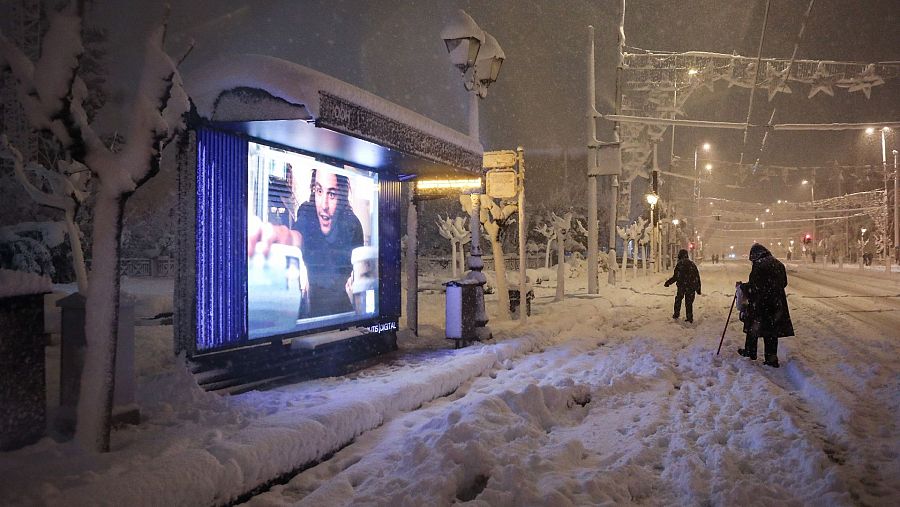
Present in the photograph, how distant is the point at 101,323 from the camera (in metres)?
4.02

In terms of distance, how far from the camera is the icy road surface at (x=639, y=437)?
4.01 m

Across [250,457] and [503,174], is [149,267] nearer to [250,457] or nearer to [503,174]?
[503,174]

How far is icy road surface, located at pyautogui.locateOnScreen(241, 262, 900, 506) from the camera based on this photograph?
401 cm

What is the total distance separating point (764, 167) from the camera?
41.9 metres

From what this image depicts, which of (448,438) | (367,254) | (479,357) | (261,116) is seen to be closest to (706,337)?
(479,357)

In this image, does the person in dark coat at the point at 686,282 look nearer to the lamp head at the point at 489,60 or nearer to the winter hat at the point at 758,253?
the winter hat at the point at 758,253

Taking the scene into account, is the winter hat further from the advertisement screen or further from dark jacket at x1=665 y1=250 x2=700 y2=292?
the advertisement screen

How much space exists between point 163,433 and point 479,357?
475cm

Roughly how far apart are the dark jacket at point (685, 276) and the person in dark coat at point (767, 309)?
4.95 meters

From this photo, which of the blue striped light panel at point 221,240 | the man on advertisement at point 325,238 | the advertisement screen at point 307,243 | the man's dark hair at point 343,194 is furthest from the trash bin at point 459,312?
the blue striped light panel at point 221,240

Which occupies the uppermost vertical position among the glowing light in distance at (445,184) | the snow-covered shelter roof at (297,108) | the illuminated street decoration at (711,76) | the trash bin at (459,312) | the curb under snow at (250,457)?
the illuminated street decoration at (711,76)

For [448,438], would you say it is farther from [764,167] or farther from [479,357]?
[764,167]

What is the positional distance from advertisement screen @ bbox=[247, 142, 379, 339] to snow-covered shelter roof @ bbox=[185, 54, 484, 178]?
0.54 meters

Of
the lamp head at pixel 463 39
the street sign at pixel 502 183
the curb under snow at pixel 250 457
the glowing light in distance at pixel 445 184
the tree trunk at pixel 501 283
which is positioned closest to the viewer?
the curb under snow at pixel 250 457
